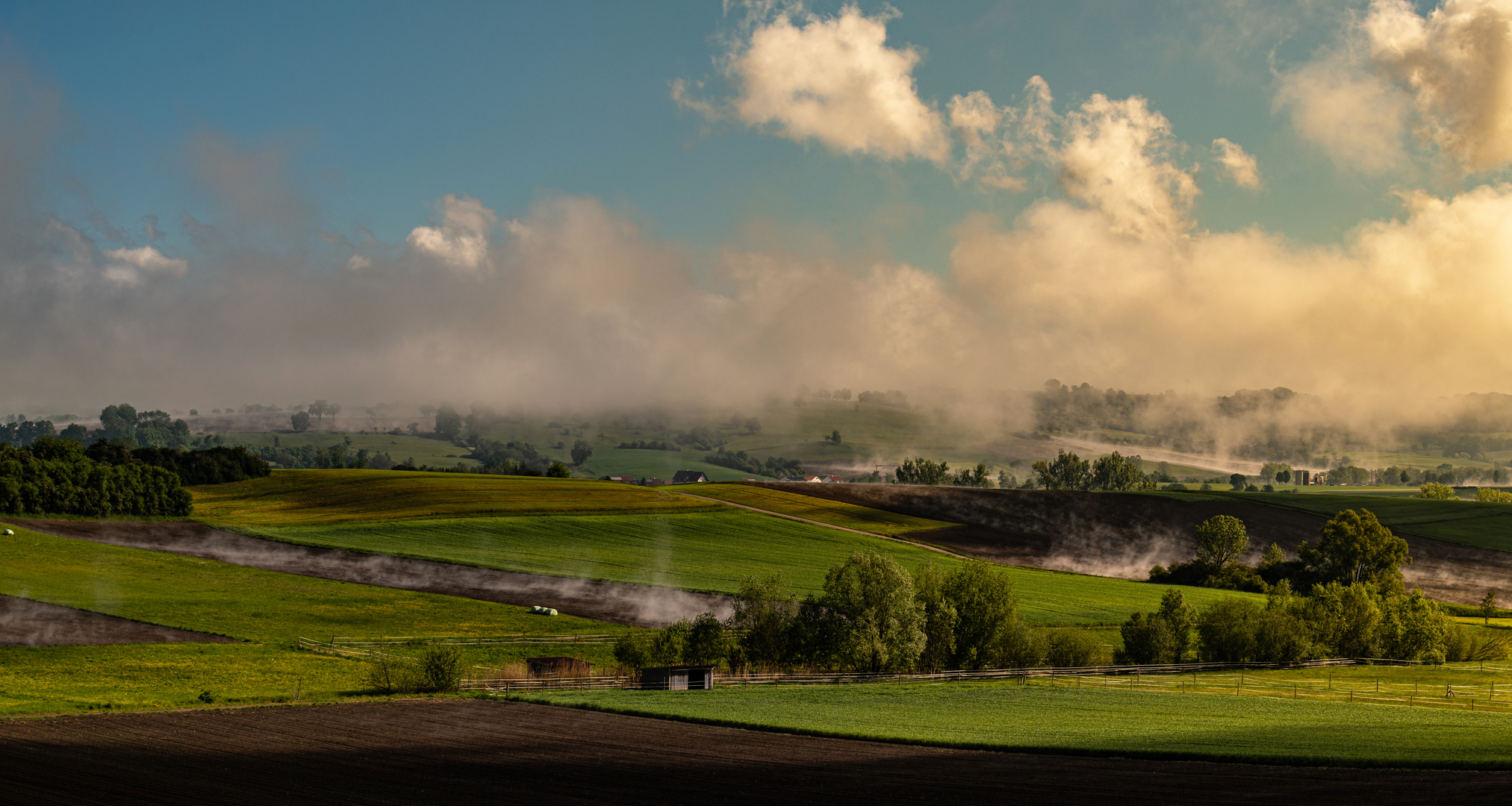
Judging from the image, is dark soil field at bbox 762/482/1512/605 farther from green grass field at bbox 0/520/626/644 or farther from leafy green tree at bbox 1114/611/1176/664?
green grass field at bbox 0/520/626/644

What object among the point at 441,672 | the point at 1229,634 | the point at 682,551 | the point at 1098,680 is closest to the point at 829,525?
the point at 682,551

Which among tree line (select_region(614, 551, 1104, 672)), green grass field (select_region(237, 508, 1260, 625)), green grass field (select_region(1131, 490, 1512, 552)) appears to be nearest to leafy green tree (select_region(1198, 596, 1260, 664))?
tree line (select_region(614, 551, 1104, 672))

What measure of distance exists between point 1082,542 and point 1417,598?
3937 cm

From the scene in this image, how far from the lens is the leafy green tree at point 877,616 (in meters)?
65.7

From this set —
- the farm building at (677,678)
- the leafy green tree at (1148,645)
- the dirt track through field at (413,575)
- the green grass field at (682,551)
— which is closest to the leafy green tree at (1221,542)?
the green grass field at (682,551)

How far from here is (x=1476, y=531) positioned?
124438 mm

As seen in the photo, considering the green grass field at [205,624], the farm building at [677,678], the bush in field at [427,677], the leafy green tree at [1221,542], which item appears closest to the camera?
the green grass field at [205,624]

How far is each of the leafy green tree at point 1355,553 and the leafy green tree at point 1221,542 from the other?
6.52 meters

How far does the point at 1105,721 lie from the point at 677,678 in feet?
79.6

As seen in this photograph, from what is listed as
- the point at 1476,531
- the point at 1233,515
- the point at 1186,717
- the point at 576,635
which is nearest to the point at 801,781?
the point at 1186,717

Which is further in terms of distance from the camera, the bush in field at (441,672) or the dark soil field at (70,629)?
the dark soil field at (70,629)

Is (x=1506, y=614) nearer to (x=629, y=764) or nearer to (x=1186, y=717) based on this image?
(x=1186, y=717)

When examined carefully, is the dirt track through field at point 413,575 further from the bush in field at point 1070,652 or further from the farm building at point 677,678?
the bush in field at point 1070,652

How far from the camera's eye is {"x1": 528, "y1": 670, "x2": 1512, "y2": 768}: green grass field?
33094mm
